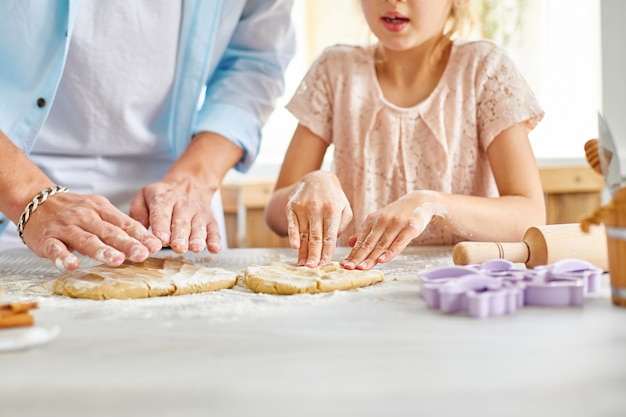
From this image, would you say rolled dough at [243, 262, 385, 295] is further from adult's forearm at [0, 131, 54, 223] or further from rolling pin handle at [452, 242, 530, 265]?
adult's forearm at [0, 131, 54, 223]

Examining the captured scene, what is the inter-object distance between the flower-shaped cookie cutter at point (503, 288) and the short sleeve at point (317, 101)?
1013 mm

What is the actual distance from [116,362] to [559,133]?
304cm

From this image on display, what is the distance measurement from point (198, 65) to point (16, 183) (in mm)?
601

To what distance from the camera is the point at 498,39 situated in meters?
3.31

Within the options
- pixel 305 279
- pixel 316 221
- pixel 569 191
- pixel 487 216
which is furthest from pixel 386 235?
pixel 569 191

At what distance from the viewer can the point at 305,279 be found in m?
1.12

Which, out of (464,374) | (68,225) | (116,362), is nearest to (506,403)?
(464,374)

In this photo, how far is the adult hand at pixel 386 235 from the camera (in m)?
1.26

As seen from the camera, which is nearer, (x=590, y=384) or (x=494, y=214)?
(x=590, y=384)

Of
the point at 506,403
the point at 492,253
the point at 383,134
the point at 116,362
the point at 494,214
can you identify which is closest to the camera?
the point at 506,403

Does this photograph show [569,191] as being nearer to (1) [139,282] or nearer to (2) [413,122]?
(2) [413,122]

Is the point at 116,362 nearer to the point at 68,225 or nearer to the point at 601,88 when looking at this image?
the point at 68,225

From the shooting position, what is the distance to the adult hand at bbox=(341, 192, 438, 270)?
1.26m

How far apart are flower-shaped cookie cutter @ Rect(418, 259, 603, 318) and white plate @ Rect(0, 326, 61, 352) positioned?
45 centimetres
